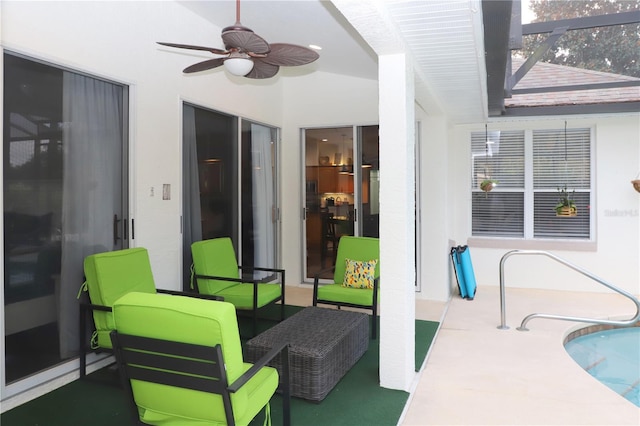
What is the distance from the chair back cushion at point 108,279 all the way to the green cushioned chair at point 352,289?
5.61 feet

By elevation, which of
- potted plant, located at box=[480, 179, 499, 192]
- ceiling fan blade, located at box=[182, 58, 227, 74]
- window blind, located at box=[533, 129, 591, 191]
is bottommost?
potted plant, located at box=[480, 179, 499, 192]

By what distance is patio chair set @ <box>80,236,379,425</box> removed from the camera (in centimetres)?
199

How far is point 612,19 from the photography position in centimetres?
339

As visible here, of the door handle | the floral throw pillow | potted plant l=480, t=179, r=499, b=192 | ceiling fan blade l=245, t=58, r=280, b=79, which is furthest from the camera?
potted plant l=480, t=179, r=499, b=192

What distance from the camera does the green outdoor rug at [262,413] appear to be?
2734 millimetres

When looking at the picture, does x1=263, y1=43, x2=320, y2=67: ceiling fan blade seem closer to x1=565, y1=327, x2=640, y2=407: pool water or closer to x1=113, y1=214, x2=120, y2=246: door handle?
x1=113, y1=214, x2=120, y2=246: door handle

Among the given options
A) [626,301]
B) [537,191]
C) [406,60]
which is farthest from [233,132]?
[626,301]

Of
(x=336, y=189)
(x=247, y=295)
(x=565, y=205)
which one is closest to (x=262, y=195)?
(x=336, y=189)

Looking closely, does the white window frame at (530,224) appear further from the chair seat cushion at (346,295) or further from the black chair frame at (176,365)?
Answer: the black chair frame at (176,365)

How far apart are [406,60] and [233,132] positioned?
2845 millimetres

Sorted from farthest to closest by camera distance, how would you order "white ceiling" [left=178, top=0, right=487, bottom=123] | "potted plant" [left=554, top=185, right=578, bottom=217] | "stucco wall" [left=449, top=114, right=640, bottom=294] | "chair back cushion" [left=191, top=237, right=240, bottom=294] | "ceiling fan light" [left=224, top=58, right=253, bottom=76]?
"potted plant" [left=554, top=185, right=578, bottom=217]
"stucco wall" [left=449, top=114, right=640, bottom=294]
"chair back cushion" [left=191, top=237, right=240, bottom=294]
"ceiling fan light" [left=224, top=58, right=253, bottom=76]
"white ceiling" [left=178, top=0, right=487, bottom=123]

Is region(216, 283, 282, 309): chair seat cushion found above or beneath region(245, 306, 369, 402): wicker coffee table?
above

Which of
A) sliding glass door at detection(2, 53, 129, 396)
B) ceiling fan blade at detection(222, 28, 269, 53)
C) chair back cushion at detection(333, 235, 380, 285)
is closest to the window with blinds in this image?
chair back cushion at detection(333, 235, 380, 285)

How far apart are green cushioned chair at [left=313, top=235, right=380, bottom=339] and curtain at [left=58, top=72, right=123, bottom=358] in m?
2.06
